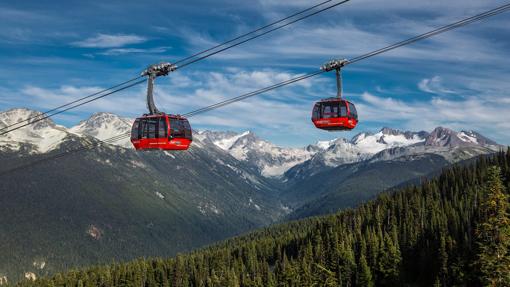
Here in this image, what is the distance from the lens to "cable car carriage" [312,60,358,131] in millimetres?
58594

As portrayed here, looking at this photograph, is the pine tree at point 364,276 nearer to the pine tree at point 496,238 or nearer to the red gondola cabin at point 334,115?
the pine tree at point 496,238

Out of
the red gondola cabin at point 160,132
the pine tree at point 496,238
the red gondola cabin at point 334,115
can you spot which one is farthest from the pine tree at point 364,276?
the red gondola cabin at point 160,132

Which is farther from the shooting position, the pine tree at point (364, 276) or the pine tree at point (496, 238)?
the pine tree at point (364, 276)

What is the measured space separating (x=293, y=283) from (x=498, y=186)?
106513 millimetres

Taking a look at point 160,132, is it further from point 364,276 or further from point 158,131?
point 364,276

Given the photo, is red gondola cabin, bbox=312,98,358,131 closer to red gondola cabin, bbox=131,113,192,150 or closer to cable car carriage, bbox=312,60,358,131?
Result: cable car carriage, bbox=312,60,358,131

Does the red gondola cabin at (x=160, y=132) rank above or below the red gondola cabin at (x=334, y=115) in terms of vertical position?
below

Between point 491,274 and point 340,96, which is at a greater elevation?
point 340,96

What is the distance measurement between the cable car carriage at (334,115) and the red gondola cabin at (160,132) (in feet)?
49.9

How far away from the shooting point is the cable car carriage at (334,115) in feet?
192

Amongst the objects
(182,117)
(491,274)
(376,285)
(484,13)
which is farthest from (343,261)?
(484,13)

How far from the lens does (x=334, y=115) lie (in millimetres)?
59250

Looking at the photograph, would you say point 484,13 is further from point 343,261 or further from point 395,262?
point 343,261

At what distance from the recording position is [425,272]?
18150 centimetres
